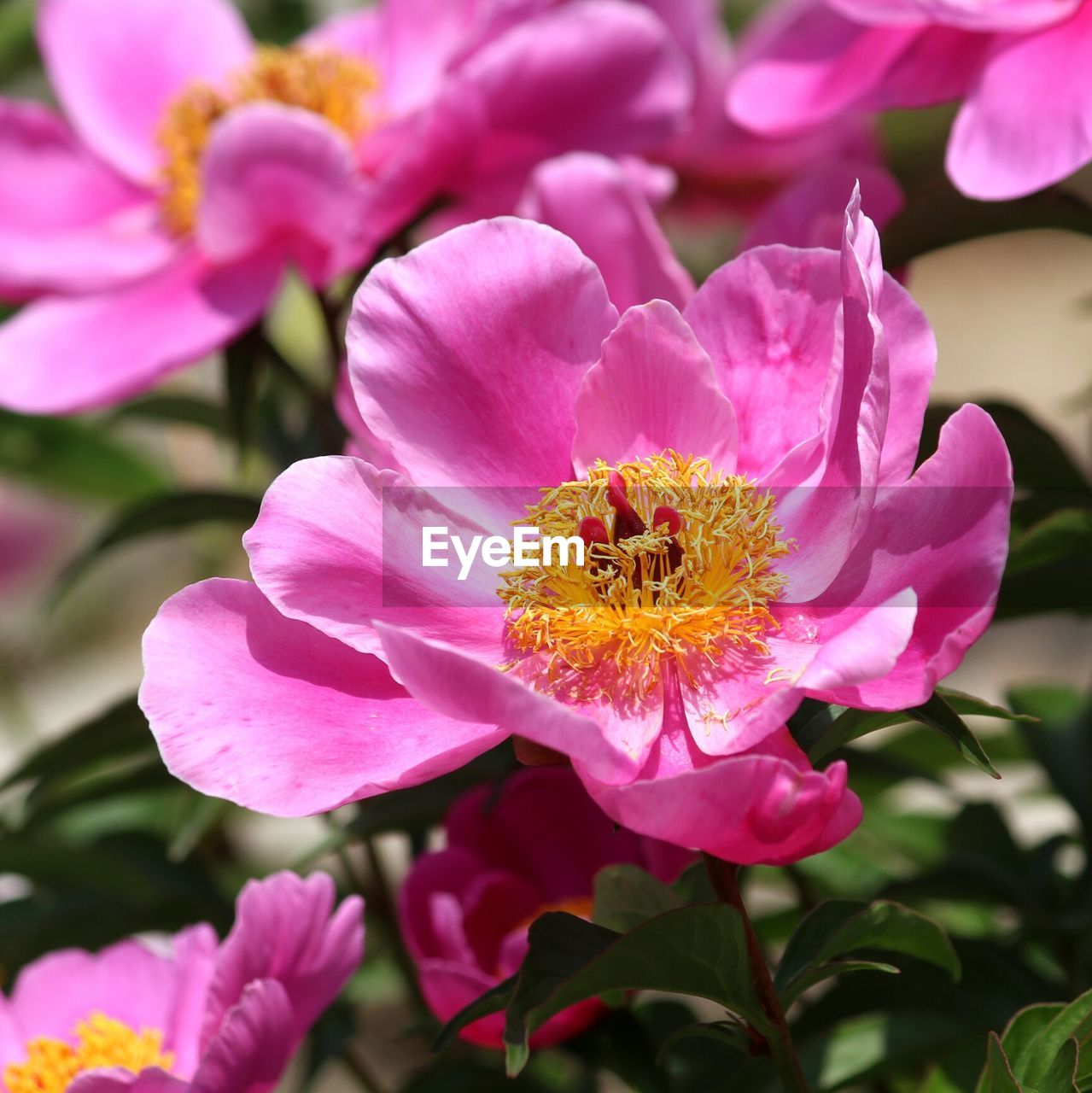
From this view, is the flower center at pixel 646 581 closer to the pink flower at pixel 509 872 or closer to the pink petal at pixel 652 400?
the pink petal at pixel 652 400

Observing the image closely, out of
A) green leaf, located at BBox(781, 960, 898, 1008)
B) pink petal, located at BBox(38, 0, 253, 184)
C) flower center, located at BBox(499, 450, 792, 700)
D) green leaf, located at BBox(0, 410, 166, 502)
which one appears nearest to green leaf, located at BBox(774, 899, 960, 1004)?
green leaf, located at BBox(781, 960, 898, 1008)

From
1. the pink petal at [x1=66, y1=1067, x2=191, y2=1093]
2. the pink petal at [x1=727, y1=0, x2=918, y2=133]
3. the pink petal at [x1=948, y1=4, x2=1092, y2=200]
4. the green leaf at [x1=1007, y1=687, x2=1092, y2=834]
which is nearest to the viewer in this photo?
the pink petal at [x1=66, y1=1067, x2=191, y2=1093]

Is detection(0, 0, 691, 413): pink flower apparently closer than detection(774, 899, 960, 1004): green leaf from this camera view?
No

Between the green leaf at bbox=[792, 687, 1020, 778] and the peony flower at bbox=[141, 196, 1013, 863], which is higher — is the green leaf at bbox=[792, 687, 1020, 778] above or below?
below

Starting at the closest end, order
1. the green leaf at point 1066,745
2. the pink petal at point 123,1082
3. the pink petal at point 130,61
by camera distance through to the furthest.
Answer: the pink petal at point 123,1082 → the green leaf at point 1066,745 → the pink petal at point 130,61

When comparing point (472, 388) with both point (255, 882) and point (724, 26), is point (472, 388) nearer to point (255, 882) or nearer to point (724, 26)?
point (255, 882)

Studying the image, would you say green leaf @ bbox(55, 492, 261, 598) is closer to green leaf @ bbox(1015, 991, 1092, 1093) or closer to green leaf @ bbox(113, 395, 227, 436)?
green leaf @ bbox(113, 395, 227, 436)

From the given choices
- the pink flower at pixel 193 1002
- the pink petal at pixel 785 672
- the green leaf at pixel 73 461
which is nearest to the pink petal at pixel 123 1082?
the pink flower at pixel 193 1002
